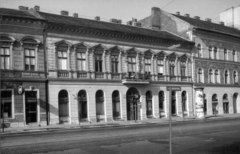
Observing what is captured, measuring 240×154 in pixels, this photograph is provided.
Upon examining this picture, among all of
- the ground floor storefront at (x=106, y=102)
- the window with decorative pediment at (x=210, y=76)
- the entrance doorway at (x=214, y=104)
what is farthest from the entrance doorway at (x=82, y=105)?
the entrance doorway at (x=214, y=104)

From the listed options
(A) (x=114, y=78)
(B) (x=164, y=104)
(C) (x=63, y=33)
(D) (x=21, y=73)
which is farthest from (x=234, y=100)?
(D) (x=21, y=73)

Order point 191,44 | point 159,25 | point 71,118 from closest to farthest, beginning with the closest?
point 71,118
point 191,44
point 159,25

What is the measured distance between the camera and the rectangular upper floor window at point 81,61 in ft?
92.8

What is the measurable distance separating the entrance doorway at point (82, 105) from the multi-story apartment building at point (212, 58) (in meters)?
16.9

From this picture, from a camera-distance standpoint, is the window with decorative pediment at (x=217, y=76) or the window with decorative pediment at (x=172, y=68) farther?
the window with decorative pediment at (x=217, y=76)

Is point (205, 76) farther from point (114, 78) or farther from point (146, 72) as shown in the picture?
point (114, 78)

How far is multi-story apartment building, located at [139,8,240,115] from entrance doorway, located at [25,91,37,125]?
72.6 feet

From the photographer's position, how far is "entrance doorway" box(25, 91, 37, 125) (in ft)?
81.3

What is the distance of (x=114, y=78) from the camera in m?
30.7

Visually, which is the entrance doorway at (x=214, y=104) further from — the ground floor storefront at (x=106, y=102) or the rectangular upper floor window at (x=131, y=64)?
the rectangular upper floor window at (x=131, y=64)

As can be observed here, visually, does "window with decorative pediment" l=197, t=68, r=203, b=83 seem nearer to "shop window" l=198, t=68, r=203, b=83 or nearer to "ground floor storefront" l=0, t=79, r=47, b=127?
"shop window" l=198, t=68, r=203, b=83

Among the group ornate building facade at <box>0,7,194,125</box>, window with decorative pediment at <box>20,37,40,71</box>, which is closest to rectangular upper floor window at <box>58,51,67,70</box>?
ornate building facade at <box>0,7,194,125</box>

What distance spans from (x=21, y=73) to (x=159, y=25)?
79.4 ft

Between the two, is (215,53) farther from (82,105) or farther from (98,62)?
(82,105)
